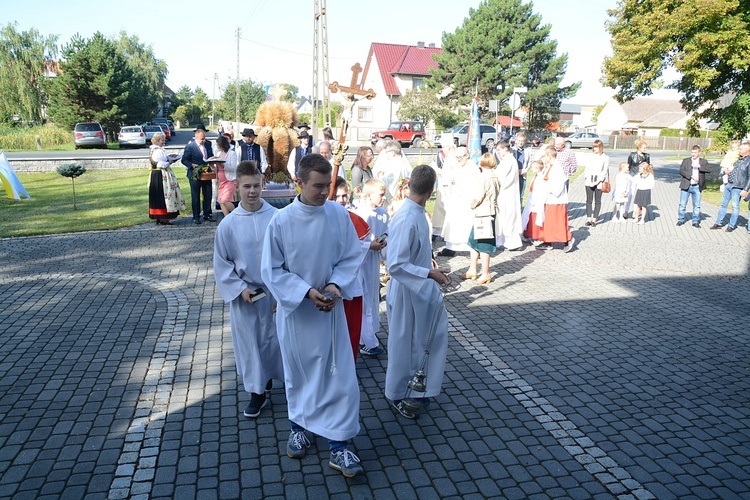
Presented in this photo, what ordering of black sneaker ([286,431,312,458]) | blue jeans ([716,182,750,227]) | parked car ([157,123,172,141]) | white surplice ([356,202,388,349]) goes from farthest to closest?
parked car ([157,123,172,141]), blue jeans ([716,182,750,227]), white surplice ([356,202,388,349]), black sneaker ([286,431,312,458])

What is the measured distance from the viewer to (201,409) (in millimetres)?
4844

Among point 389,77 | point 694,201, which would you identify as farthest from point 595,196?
point 389,77

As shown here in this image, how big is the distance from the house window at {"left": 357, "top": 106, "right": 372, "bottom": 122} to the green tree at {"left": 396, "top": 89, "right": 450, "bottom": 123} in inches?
417

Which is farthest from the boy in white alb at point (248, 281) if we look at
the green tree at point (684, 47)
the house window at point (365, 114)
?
the house window at point (365, 114)

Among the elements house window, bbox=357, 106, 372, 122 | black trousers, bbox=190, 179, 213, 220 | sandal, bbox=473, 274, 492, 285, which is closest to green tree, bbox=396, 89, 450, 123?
house window, bbox=357, 106, 372, 122

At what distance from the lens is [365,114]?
58.8 m

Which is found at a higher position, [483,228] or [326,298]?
[326,298]

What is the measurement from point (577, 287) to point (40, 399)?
23.4 feet

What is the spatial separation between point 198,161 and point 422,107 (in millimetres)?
35650

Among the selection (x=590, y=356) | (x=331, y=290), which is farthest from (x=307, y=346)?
(x=590, y=356)

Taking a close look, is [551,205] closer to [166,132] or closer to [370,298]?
[370,298]

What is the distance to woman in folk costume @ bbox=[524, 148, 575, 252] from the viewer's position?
423 inches

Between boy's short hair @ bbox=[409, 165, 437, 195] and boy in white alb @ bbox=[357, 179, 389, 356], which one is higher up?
boy's short hair @ bbox=[409, 165, 437, 195]

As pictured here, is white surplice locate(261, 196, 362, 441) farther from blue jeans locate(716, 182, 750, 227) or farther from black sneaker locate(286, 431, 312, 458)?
blue jeans locate(716, 182, 750, 227)
